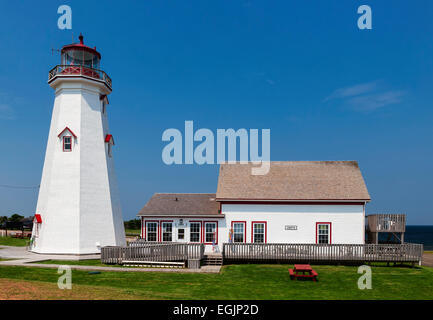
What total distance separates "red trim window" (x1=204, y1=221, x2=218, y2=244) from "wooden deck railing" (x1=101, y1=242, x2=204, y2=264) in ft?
11.6

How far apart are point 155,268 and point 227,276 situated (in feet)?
13.2

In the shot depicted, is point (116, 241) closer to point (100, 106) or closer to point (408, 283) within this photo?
point (100, 106)

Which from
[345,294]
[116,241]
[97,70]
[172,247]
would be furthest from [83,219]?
[345,294]

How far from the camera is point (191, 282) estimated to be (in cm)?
1537

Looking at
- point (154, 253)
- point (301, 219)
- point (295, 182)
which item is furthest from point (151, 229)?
point (295, 182)

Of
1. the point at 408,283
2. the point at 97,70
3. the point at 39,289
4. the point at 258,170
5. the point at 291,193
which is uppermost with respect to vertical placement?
the point at 97,70

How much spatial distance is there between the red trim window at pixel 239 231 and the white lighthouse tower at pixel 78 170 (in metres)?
8.47

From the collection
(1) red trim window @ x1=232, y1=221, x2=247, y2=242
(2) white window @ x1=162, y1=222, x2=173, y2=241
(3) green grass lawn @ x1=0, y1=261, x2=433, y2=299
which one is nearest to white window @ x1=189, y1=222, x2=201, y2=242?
(2) white window @ x1=162, y1=222, x2=173, y2=241

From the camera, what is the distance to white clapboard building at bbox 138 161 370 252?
24203 mm

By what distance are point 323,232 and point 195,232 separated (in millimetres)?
8566

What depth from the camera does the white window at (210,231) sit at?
2462 centimetres

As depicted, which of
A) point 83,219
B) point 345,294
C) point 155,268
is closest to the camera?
point 345,294

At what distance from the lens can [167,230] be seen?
25.0 m

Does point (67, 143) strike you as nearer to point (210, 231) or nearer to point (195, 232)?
point (195, 232)
